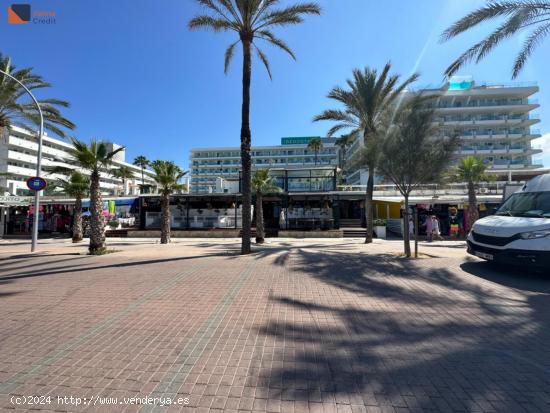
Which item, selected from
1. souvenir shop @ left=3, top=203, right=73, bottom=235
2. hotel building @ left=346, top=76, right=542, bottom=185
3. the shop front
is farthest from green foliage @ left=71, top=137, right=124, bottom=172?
hotel building @ left=346, top=76, right=542, bottom=185

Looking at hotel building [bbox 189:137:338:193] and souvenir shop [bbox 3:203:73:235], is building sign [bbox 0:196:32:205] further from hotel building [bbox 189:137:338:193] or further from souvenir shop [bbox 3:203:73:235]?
hotel building [bbox 189:137:338:193]

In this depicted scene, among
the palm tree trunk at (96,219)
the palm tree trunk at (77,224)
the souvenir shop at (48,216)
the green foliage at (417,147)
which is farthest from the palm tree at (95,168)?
the green foliage at (417,147)

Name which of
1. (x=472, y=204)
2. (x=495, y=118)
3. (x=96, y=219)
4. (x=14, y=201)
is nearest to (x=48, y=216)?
(x=14, y=201)

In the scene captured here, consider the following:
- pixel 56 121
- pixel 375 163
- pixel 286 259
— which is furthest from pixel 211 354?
pixel 56 121

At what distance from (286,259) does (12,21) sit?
16.0 metres

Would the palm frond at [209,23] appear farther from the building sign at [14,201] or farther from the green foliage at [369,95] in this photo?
the building sign at [14,201]

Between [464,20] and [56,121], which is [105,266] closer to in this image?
[56,121]

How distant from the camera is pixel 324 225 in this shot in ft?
72.8

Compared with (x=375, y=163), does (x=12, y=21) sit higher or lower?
higher

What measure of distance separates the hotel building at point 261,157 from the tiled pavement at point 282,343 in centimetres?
8837

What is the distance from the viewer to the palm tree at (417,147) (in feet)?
33.1

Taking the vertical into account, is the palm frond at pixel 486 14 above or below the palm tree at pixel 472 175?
above

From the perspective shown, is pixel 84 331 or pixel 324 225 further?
pixel 324 225

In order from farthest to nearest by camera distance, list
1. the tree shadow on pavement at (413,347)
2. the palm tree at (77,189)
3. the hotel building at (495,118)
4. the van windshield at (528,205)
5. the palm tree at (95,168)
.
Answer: the hotel building at (495,118), the palm tree at (77,189), the palm tree at (95,168), the van windshield at (528,205), the tree shadow on pavement at (413,347)
